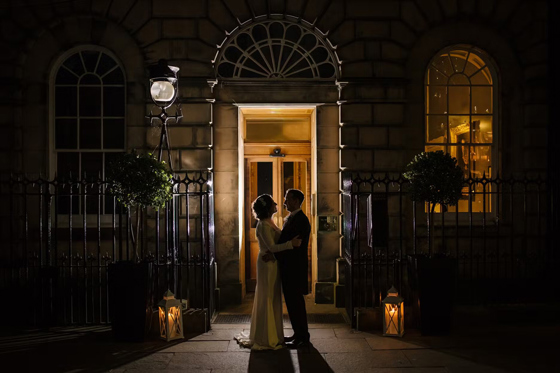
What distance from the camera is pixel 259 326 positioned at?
7.25 metres

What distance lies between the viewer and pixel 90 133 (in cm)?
1059

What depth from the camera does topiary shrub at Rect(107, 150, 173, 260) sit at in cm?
770

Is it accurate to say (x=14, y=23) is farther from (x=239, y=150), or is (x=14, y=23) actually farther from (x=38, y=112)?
(x=239, y=150)

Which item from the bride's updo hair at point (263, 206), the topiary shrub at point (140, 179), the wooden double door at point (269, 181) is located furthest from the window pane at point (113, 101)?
the bride's updo hair at point (263, 206)

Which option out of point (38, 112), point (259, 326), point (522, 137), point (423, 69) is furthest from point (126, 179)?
point (522, 137)

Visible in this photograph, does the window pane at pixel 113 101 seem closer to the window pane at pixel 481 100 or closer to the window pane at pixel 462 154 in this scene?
the window pane at pixel 462 154

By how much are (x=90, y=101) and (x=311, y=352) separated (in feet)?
22.0

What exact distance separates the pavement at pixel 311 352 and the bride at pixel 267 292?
0.62 ft

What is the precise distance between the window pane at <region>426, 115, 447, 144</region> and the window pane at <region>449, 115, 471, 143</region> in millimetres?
140

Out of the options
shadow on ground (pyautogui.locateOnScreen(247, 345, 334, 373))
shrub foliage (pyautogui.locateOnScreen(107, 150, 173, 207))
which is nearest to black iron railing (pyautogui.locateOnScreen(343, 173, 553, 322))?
shadow on ground (pyautogui.locateOnScreen(247, 345, 334, 373))

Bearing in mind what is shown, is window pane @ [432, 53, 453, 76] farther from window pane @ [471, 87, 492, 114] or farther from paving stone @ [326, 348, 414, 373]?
paving stone @ [326, 348, 414, 373]

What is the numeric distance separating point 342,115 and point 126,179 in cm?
452

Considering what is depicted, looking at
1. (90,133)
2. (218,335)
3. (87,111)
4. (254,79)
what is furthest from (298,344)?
(87,111)

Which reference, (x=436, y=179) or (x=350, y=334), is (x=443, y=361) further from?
(x=436, y=179)
